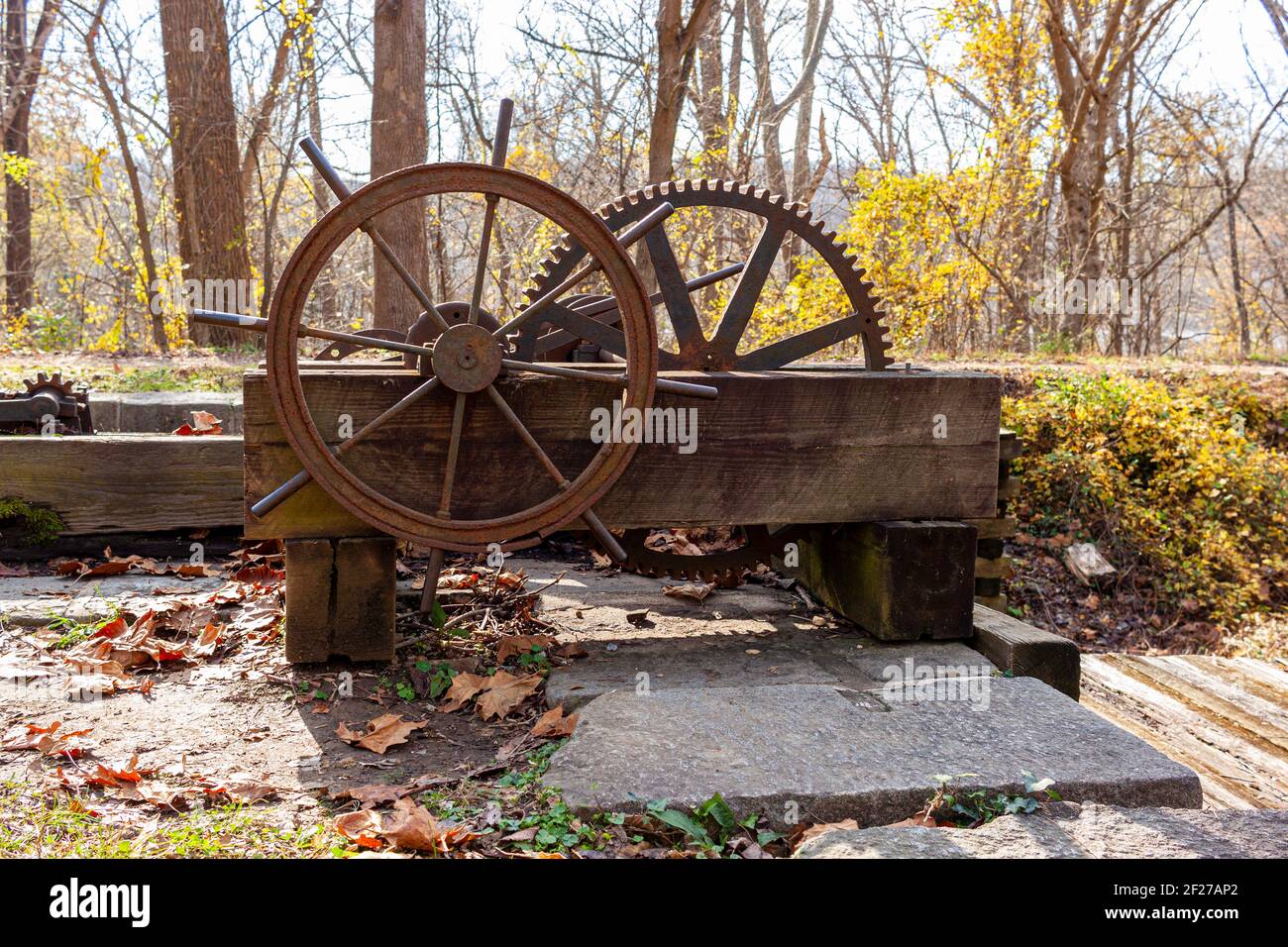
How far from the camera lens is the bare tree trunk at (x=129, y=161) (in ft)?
32.9

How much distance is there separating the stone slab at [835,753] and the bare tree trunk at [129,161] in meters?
9.09

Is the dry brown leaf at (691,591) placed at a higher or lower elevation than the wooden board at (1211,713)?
higher

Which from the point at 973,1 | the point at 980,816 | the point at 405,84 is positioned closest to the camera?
the point at 980,816

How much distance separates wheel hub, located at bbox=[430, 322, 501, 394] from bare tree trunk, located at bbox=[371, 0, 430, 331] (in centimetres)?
561

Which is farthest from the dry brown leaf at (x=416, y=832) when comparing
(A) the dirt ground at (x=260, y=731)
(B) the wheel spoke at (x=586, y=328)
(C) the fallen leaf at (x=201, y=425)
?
(C) the fallen leaf at (x=201, y=425)

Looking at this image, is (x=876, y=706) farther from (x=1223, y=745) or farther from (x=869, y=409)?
(x=1223, y=745)

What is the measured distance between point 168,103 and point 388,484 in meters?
8.71

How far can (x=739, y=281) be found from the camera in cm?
403

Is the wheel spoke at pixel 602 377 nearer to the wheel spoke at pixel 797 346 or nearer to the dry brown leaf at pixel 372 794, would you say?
the wheel spoke at pixel 797 346

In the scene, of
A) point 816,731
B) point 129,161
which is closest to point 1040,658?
point 816,731

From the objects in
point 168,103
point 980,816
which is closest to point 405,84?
point 168,103

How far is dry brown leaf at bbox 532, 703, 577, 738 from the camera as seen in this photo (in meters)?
3.09

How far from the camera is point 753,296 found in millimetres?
4043

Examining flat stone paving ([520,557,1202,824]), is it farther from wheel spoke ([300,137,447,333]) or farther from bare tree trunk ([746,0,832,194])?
bare tree trunk ([746,0,832,194])
